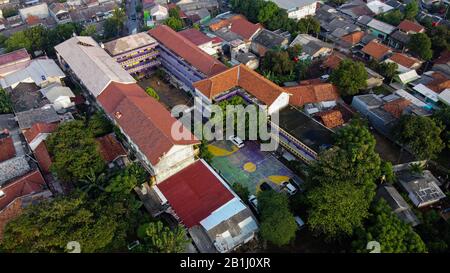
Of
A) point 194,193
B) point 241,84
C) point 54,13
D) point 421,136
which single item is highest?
point 54,13

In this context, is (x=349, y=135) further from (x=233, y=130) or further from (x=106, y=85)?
(x=106, y=85)

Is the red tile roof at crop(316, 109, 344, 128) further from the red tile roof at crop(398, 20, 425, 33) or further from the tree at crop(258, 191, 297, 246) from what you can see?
the red tile roof at crop(398, 20, 425, 33)

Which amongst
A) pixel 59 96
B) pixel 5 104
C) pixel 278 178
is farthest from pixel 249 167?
pixel 5 104

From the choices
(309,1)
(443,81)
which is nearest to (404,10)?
(309,1)

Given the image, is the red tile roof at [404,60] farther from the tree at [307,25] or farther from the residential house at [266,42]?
the residential house at [266,42]

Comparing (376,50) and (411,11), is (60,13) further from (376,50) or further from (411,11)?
(411,11)
